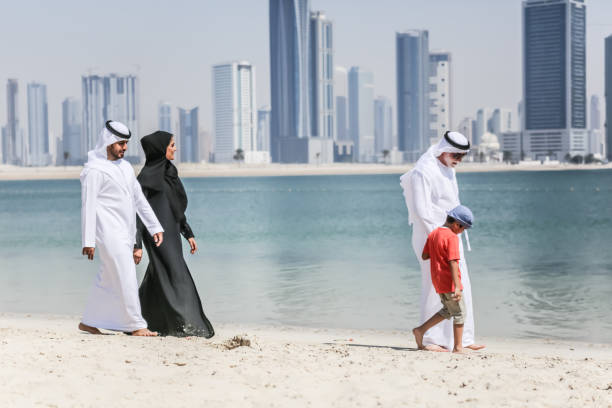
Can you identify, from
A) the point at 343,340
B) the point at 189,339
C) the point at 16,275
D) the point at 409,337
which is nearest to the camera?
the point at 189,339

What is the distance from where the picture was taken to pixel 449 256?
5.25 metres

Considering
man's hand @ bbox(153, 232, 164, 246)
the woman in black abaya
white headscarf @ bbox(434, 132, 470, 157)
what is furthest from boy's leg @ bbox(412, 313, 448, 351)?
man's hand @ bbox(153, 232, 164, 246)

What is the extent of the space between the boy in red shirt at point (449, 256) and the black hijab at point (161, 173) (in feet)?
6.55

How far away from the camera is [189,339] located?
5.99m

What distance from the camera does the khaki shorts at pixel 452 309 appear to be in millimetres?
5387

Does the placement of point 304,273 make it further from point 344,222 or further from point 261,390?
point 344,222

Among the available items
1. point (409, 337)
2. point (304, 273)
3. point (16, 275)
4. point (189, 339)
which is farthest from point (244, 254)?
point (189, 339)

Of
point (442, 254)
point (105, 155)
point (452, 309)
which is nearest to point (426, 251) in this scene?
point (442, 254)

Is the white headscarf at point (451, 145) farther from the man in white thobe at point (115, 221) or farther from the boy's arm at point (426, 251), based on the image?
the man in white thobe at point (115, 221)

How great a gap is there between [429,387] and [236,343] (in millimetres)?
1662

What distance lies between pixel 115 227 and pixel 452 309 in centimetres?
248

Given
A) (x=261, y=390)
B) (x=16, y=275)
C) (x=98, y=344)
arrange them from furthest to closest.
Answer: (x=16, y=275) < (x=98, y=344) < (x=261, y=390)

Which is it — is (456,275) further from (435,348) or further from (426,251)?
(435,348)

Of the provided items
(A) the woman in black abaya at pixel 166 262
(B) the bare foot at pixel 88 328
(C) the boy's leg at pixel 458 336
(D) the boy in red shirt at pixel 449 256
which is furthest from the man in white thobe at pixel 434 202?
(B) the bare foot at pixel 88 328
